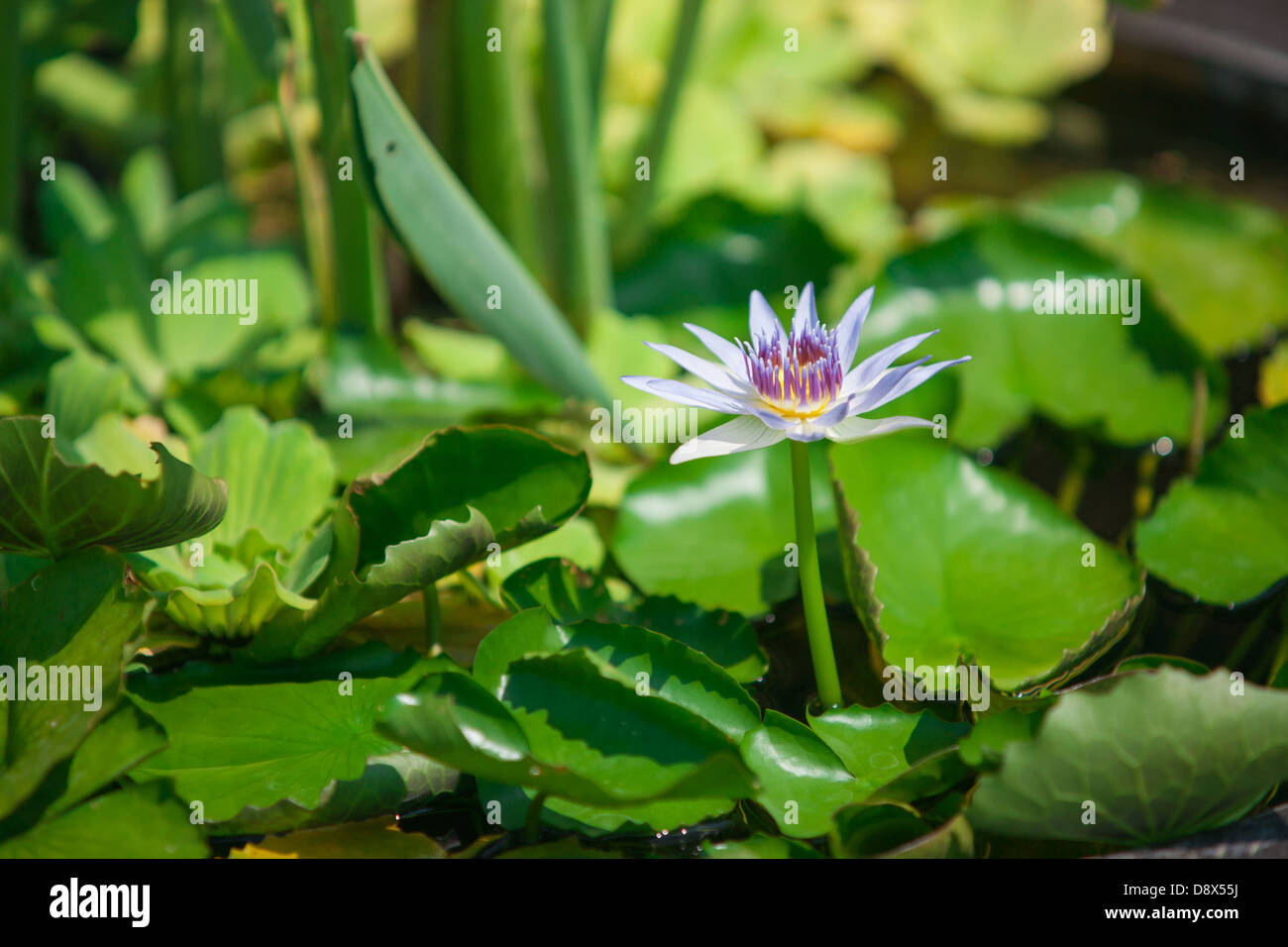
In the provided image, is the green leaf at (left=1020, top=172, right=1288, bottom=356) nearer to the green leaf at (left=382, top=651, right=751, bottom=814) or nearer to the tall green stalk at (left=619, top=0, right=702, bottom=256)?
the tall green stalk at (left=619, top=0, right=702, bottom=256)

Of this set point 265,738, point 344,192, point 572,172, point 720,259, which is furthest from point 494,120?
point 265,738

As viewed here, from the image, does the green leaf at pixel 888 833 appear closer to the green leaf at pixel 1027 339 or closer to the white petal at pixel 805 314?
the white petal at pixel 805 314

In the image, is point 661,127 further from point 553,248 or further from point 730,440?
point 730,440

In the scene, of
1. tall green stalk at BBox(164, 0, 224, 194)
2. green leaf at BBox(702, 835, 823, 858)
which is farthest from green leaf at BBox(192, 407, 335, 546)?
tall green stalk at BBox(164, 0, 224, 194)

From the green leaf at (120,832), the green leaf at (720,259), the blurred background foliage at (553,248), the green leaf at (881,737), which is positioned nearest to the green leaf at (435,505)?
the blurred background foliage at (553,248)
